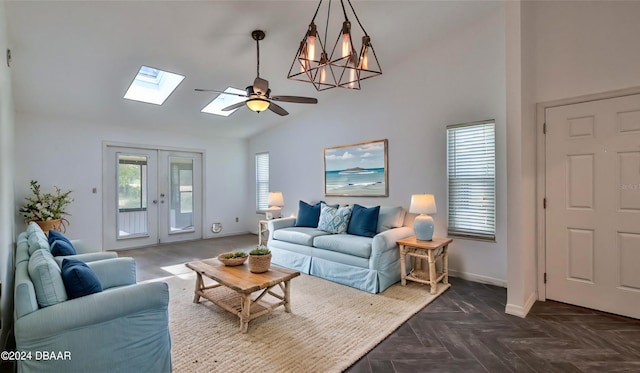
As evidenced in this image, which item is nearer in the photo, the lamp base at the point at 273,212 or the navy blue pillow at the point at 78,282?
the navy blue pillow at the point at 78,282

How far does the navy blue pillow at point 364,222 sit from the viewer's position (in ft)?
12.9

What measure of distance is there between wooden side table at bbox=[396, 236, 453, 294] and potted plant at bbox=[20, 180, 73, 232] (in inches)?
199

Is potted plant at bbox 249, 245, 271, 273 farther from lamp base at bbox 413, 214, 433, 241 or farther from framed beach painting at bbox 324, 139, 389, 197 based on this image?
framed beach painting at bbox 324, 139, 389, 197

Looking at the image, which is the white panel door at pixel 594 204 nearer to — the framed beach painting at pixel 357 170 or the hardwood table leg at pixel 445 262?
the hardwood table leg at pixel 445 262

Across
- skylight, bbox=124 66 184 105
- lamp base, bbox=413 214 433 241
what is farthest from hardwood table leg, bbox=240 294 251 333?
skylight, bbox=124 66 184 105

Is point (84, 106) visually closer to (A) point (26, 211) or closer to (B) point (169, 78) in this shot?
(B) point (169, 78)

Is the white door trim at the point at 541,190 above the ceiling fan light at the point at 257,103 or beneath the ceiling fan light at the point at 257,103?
beneath

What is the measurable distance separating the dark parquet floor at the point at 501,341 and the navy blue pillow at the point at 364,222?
1.15 m

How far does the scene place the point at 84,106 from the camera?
15.4 ft

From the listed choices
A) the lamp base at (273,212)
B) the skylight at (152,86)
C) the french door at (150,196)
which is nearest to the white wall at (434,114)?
the lamp base at (273,212)

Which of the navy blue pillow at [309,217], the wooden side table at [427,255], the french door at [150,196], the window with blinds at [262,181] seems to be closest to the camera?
the wooden side table at [427,255]

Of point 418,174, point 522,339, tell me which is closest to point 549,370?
point 522,339

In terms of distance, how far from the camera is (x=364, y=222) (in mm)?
3953

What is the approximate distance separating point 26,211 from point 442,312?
5.90m
